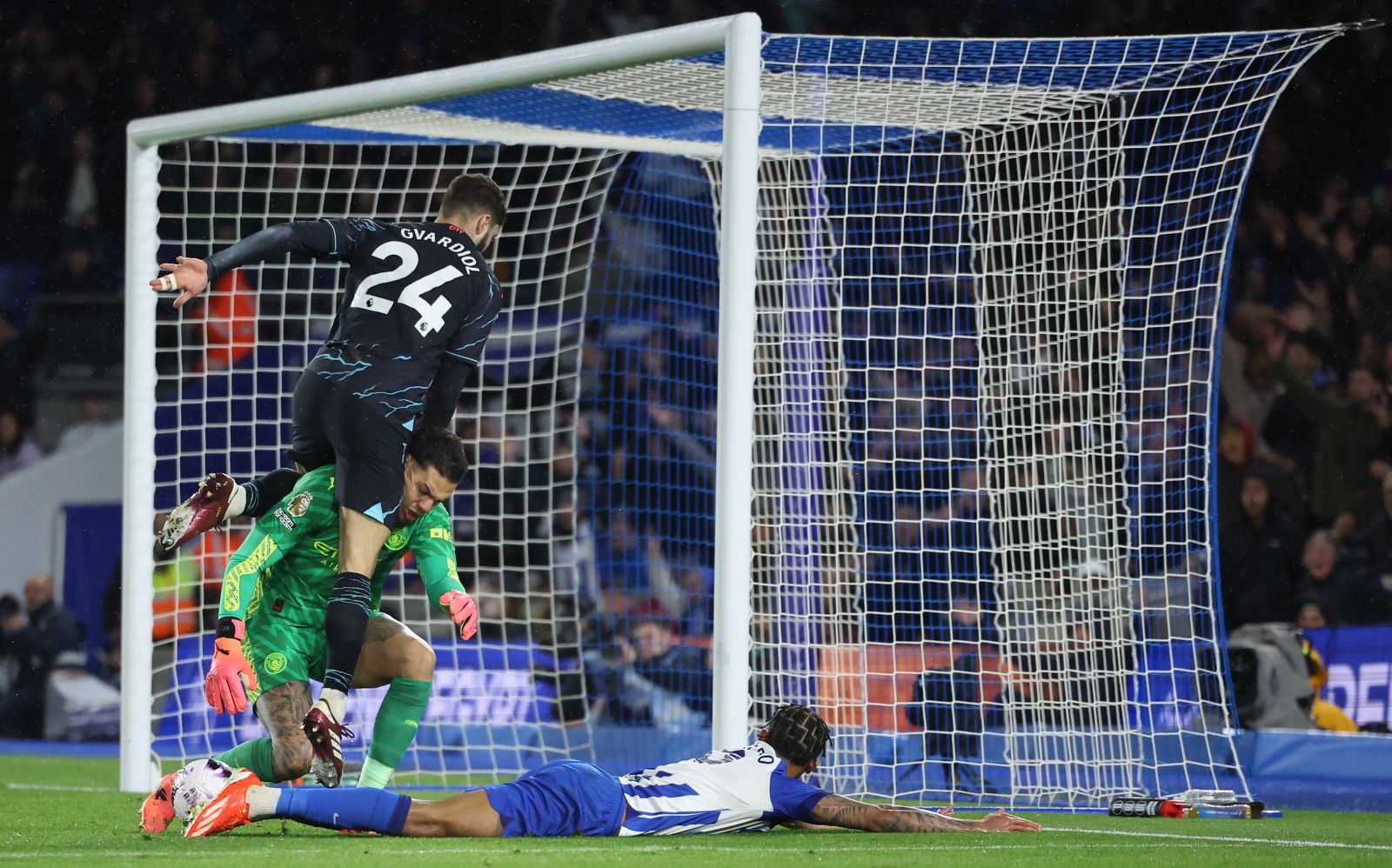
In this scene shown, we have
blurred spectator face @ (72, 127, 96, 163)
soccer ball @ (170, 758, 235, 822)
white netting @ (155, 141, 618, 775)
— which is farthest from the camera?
blurred spectator face @ (72, 127, 96, 163)

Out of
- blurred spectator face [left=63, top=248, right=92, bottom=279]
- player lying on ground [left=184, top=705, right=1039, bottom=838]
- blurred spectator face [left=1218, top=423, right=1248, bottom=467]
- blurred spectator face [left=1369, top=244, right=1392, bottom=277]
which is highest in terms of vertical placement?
blurred spectator face [left=63, top=248, right=92, bottom=279]

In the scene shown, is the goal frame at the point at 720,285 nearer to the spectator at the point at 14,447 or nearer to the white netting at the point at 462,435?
the white netting at the point at 462,435

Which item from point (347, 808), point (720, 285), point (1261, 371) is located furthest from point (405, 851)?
point (1261, 371)

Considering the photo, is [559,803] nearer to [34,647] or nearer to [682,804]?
[682,804]

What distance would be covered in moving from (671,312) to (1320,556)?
376 cm

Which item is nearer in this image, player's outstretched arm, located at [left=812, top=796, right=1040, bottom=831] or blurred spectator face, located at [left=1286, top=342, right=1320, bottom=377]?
player's outstretched arm, located at [left=812, top=796, right=1040, bottom=831]

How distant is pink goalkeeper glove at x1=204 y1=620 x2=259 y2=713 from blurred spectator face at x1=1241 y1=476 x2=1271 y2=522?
20.7ft

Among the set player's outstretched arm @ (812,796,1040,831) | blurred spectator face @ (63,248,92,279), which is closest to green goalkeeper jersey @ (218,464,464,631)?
player's outstretched arm @ (812,796,1040,831)

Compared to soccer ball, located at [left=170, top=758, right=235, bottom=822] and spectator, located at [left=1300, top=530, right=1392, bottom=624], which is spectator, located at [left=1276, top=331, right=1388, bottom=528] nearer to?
spectator, located at [left=1300, top=530, right=1392, bottom=624]

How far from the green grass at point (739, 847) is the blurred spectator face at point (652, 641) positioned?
3.60m

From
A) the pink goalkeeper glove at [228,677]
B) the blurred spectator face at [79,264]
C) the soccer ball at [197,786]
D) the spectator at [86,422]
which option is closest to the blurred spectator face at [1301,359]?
the pink goalkeeper glove at [228,677]

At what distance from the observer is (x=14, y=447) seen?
1297 cm

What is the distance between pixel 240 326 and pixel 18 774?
2861mm

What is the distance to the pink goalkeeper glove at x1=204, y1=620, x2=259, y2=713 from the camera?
480cm
